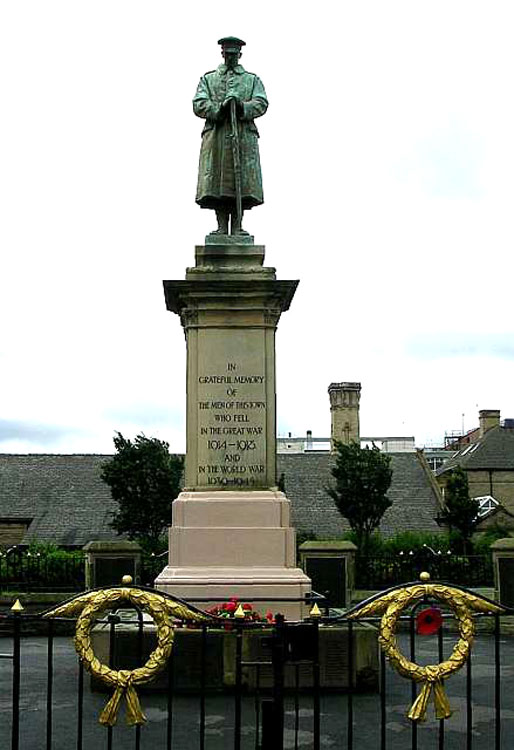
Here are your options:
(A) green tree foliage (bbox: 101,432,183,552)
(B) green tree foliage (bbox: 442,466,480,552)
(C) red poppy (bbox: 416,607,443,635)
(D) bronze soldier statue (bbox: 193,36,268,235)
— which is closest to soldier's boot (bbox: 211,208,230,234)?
(D) bronze soldier statue (bbox: 193,36,268,235)

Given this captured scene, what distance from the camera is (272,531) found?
12680 millimetres

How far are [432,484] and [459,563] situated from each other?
32265mm

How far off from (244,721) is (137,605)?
2.54m

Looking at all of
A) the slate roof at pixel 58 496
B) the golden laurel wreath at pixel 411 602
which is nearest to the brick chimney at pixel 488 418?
the slate roof at pixel 58 496

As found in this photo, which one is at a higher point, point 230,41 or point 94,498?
point 230,41

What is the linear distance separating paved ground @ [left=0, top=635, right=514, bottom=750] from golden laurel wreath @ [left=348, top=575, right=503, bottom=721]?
1104mm

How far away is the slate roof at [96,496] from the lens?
47.5 metres

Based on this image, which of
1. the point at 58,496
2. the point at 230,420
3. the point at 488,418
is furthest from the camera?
the point at 488,418

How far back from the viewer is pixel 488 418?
67500 millimetres

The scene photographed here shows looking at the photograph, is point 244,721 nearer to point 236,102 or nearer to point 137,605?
point 137,605

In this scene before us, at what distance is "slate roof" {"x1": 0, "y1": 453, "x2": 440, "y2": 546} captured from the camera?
47.5 metres

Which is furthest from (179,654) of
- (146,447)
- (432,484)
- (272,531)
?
(432,484)

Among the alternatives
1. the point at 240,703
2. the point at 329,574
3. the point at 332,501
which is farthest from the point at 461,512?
the point at 240,703

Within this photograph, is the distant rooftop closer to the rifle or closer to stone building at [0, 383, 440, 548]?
stone building at [0, 383, 440, 548]
